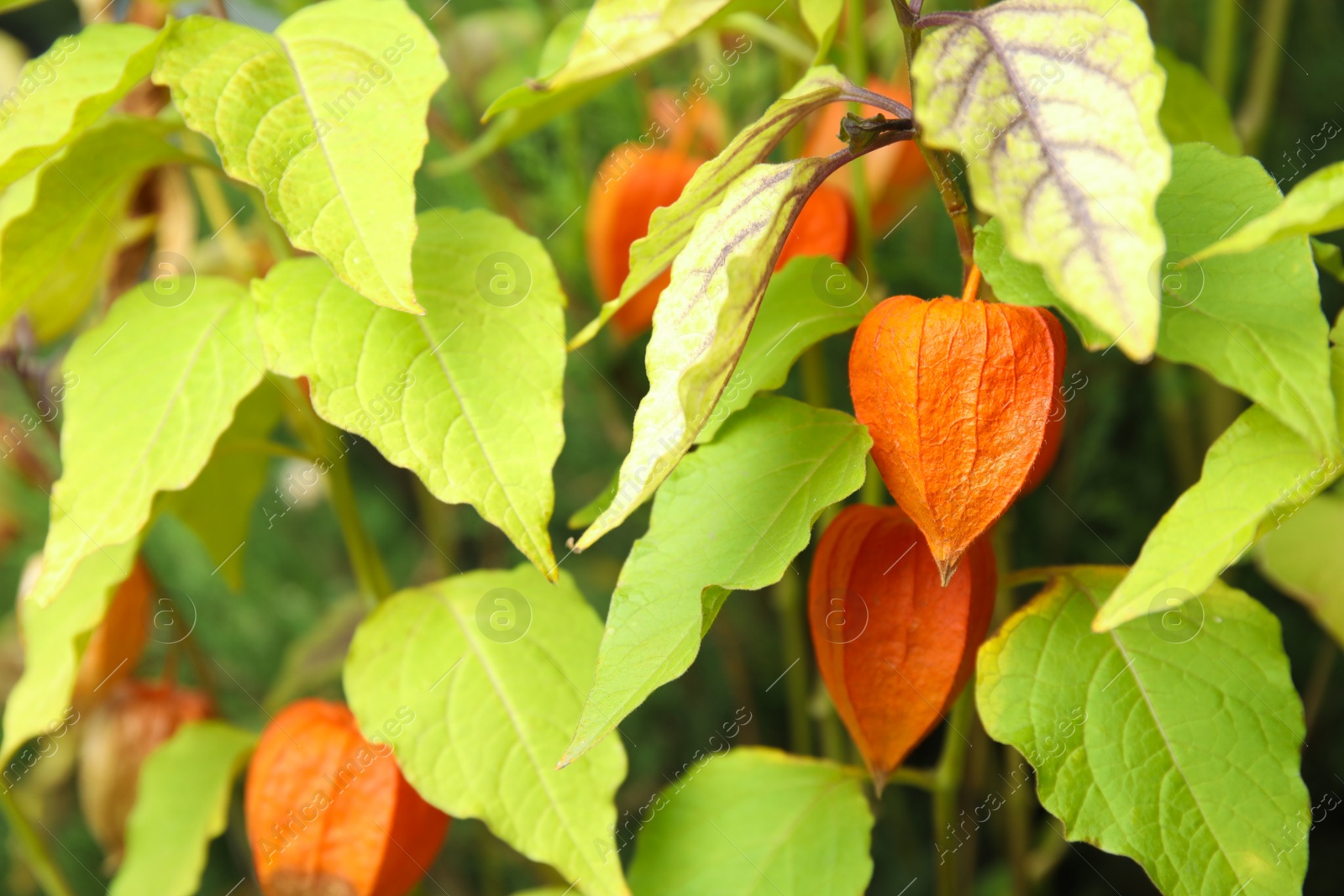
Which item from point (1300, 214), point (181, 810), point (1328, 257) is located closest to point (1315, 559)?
point (1328, 257)

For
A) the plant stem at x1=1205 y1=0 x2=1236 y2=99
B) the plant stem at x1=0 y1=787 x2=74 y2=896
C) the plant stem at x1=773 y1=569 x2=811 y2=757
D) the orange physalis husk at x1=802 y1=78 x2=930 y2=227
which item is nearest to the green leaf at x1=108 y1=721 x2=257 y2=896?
the plant stem at x1=0 y1=787 x2=74 y2=896

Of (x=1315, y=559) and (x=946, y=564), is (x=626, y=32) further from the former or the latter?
(x=1315, y=559)

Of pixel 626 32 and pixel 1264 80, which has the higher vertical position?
pixel 626 32

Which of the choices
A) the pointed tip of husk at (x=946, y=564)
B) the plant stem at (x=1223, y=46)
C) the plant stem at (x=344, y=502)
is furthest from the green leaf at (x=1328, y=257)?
the plant stem at (x=344, y=502)

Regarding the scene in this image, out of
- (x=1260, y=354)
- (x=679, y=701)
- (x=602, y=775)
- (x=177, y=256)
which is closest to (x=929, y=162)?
(x=1260, y=354)

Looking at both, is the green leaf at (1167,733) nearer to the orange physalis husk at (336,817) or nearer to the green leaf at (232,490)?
the orange physalis husk at (336,817)

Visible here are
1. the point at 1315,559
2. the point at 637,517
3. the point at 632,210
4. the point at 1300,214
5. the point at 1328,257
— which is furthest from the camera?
the point at 637,517
